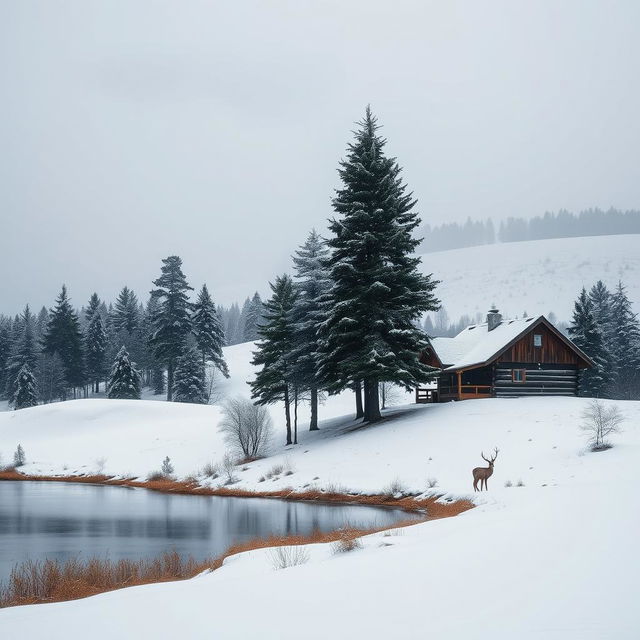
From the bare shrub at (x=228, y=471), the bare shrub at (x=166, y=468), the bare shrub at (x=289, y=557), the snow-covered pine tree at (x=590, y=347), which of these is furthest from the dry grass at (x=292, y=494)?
the snow-covered pine tree at (x=590, y=347)

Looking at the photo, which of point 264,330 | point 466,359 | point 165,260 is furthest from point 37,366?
point 466,359

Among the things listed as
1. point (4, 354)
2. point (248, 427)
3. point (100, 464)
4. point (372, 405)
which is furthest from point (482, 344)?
point (4, 354)

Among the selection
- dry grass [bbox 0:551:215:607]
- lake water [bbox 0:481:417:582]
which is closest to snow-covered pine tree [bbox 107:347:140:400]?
lake water [bbox 0:481:417:582]

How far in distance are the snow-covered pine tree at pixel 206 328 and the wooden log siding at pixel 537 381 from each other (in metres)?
45.5

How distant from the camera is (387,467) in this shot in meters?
34.3

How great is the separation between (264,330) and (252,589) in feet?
121

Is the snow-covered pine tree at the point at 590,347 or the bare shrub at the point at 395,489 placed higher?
the snow-covered pine tree at the point at 590,347

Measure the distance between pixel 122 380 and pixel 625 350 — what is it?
58.1 m

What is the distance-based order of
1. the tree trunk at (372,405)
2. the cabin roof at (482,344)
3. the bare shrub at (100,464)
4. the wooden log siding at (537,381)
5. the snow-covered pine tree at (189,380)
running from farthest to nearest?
the snow-covered pine tree at (189,380)
the bare shrub at (100,464)
the wooden log siding at (537,381)
the cabin roof at (482,344)
the tree trunk at (372,405)

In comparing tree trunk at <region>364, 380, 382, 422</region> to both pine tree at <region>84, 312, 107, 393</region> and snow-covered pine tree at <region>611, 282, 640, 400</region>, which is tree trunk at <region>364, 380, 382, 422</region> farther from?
pine tree at <region>84, 312, 107, 393</region>

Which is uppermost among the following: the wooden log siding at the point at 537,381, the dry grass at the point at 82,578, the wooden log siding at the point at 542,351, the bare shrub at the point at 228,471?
the wooden log siding at the point at 542,351

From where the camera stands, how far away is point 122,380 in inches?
3250

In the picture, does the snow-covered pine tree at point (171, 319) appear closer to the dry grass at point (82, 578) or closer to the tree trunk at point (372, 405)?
the tree trunk at point (372, 405)

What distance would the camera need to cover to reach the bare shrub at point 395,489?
31.1m
